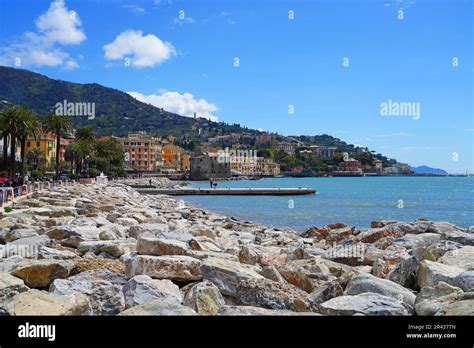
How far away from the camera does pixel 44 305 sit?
14.3 feet

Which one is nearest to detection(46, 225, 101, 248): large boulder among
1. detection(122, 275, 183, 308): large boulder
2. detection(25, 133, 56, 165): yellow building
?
detection(122, 275, 183, 308): large boulder

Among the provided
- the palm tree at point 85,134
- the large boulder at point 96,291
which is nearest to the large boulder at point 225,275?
the large boulder at point 96,291

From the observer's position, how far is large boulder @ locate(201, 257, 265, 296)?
19.8 feet

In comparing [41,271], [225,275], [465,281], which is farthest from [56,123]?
[465,281]

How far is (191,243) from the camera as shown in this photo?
28.4ft

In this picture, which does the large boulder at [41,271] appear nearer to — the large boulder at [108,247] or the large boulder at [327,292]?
the large boulder at [108,247]

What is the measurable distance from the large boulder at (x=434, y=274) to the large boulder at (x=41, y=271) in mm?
4735

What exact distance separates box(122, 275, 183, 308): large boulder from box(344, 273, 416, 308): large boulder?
2.17 m

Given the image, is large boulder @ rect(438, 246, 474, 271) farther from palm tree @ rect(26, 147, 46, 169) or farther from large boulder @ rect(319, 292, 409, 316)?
palm tree @ rect(26, 147, 46, 169)

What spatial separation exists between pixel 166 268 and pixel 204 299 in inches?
53.6

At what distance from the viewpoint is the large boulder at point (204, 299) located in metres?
5.12

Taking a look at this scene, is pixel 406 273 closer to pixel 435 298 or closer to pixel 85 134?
pixel 435 298
